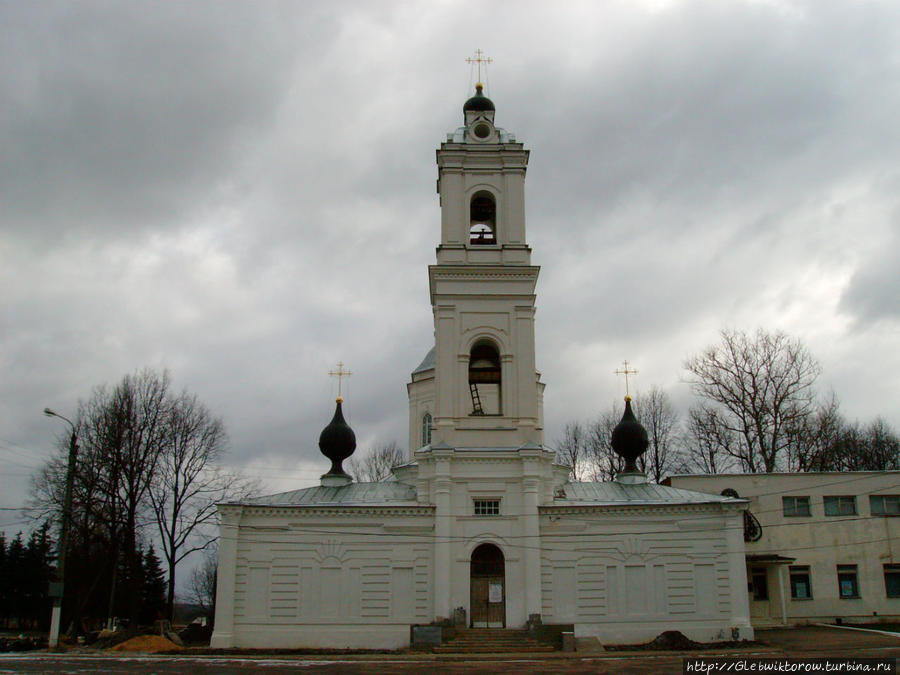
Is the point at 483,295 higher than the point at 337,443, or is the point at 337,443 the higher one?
the point at 483,295

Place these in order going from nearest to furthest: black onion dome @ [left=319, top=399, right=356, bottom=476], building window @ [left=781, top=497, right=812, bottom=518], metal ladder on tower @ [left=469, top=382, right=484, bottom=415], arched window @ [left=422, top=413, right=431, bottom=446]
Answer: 1. metal ladder on tower @ [left=469, top=382, right=484, bottom=415]
2. black onion dome @ [left=319, top=399, right=356, bottom=476]
3. building window @ [left=781, top=497, right=812, bottom=518]
4. arched window @ [left=422, top=413, right=431, bottom=446]

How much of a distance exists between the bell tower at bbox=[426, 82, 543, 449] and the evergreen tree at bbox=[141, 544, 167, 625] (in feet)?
96.5

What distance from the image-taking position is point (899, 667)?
655 inches

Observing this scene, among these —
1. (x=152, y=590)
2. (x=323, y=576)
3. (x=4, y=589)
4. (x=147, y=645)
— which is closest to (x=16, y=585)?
(x=4, y=589)

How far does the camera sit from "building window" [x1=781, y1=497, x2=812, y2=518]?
34.2 meters

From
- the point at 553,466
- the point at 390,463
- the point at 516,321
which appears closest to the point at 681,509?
the point at 553,466

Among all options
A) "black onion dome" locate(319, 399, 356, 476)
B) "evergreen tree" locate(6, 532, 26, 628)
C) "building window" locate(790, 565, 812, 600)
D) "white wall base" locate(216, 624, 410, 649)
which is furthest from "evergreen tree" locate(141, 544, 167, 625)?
"building window" locate(790, 565, 812, 600)

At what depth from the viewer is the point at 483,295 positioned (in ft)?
92.7

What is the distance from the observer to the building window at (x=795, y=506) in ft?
112

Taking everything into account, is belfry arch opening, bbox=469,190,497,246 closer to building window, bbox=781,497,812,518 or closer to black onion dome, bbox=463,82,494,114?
black onion dome, bbox=463,82,494,114

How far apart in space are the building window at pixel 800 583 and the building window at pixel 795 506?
85.0 inches

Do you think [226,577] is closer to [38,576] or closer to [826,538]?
[826,538]

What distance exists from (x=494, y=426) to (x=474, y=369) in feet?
7.89

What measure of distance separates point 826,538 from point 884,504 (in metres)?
2.97
